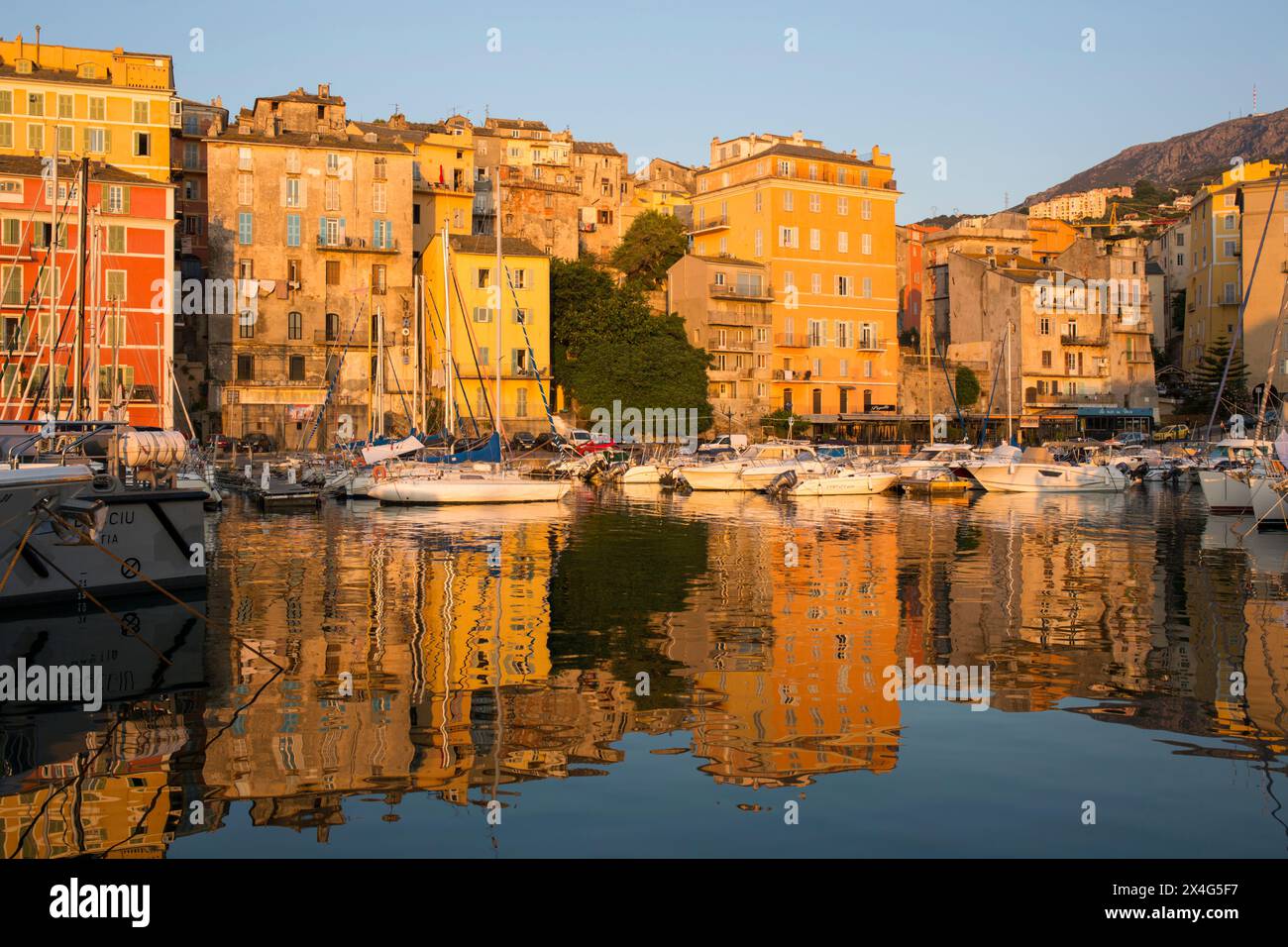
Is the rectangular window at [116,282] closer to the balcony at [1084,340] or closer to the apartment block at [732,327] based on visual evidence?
the apartment block at [732,327]

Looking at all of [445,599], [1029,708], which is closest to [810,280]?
[445,599]

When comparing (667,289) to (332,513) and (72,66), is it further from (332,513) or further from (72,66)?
(332,513)

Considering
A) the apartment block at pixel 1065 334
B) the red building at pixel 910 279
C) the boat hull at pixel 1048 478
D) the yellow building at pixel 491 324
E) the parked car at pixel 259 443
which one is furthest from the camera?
the red building at pixel 910 279

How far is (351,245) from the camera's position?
76.6 m

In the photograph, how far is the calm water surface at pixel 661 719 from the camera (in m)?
9.32

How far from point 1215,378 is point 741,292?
36962 millimetres

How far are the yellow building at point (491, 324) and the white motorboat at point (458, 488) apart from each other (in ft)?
93.1

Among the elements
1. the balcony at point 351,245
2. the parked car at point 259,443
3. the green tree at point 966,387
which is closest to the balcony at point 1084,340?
the green tree at point 966,387

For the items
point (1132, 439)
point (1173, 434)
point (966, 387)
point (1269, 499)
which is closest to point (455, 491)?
point (1269, 499)

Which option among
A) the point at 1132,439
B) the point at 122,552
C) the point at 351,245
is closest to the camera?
the point at 122,552

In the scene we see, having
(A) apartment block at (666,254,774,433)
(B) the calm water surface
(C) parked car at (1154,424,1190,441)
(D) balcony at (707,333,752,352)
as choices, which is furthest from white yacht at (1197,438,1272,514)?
(C) parked car at (1154,424,1190,441)

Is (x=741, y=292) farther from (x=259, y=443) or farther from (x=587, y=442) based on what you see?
(x=259, y=443)

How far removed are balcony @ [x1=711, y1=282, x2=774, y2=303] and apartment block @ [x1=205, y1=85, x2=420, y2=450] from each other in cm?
2115

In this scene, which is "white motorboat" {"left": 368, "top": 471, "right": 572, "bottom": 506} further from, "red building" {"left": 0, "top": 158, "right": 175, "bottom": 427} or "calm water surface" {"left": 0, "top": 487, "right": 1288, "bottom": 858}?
"calm water surface" {"left": 0, "top": 487, "right": 1288, "bottom": 858}
